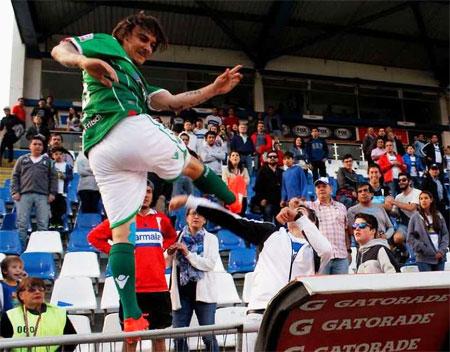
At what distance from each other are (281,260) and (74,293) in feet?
9.33

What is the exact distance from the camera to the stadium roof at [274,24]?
16.0 m

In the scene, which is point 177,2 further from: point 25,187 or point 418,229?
point 418,229

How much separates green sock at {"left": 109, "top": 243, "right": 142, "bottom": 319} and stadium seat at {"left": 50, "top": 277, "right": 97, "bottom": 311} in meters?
3.38

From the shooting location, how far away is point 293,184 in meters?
7.86

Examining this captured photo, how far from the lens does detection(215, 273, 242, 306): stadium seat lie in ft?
20.1

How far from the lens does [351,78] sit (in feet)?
66.8

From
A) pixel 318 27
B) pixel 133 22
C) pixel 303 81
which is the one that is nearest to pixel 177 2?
pixel 318 27

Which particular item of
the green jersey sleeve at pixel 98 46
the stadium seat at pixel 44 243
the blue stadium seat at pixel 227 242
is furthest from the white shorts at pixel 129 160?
the blue stadium seat at pixel 227 242

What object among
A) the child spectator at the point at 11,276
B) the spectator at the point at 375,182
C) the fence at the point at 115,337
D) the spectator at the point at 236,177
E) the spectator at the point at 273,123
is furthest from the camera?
the spectator at the point at 273,123

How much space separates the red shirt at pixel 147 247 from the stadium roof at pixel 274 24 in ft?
38.3

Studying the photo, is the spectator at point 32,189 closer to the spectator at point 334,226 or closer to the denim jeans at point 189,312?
the denim jeans at point 189,312

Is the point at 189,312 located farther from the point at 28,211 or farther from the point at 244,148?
the point at 244,148

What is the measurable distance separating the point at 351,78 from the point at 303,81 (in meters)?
1.85

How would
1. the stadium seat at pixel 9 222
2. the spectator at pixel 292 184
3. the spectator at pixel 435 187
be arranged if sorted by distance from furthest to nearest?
the spectator at pixel 435 187 → the stadium seat at pixel 9 222 → the spectator at pixel 292 184
